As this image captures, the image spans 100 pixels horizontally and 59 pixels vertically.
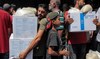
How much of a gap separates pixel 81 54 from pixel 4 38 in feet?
4.95

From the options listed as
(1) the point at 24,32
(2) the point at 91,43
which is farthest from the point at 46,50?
(2) the point at 91,43

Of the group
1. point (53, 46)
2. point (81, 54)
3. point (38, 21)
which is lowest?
point (81, 54)

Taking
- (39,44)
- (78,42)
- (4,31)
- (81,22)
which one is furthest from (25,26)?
(78,42)

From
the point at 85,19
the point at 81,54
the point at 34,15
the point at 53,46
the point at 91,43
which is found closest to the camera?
the point at 53,46

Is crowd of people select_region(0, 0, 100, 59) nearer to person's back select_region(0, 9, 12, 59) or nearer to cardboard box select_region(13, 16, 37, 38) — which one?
person's back select_region(0, 9, 12, 59)

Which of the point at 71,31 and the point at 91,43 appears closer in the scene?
the point at 71,31

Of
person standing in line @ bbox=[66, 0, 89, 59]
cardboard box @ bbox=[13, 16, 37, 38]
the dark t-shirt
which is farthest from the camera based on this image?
person standing in line @ bbox=[66, 0, 89, 59]

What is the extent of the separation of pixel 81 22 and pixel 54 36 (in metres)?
1.38

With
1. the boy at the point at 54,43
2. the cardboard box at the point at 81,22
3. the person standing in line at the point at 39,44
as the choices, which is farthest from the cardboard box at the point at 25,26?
the cardboard box at the point at 81,22

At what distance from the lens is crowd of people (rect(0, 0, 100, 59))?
4285mm

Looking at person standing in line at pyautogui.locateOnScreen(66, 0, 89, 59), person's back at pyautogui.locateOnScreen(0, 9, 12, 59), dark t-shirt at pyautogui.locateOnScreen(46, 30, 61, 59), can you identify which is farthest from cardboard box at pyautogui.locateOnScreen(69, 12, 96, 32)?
dark t-shirt at pyautogui.locateOnScreen(46, 30, 61, 59)

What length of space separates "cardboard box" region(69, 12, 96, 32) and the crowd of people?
72 millimetres

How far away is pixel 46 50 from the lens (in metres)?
4.50

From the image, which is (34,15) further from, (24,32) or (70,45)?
(70,45)
